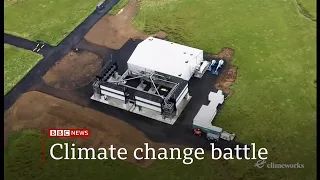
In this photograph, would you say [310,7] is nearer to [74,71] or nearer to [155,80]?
[155,80]

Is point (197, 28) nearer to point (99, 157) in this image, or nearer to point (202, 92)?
point (202, 92)

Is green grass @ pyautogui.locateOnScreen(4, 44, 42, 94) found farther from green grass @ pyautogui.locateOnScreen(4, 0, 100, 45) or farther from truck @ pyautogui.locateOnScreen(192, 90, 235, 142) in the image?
truck @ pyautogui.locateOnScreen(192, 90, 235, 142)

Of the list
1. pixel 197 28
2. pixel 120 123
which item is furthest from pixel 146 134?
pixel 197 28

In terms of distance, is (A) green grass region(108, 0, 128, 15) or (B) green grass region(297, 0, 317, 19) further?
(A) green grass region(108, 0, 128, 15)

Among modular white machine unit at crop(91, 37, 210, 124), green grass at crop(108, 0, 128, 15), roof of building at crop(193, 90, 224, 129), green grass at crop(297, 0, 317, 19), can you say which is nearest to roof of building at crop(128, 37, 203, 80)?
modular white machine unit at crop(91, 37, 210, 124)

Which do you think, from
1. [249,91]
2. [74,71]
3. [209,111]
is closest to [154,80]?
[209,111]

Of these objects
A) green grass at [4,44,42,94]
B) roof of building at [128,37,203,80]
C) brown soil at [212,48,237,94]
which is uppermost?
roof of building at [128,37,203,80]
